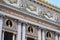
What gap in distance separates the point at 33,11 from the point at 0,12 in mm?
2733

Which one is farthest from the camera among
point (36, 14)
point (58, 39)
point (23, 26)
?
point (58, 39)

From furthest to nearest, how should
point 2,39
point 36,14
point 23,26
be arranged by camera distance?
point 36,14 < point 23,26 < point 2,39

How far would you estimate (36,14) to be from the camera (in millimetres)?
14578

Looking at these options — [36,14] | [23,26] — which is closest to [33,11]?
[36,14]

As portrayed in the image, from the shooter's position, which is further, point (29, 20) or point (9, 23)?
point (29, 20)

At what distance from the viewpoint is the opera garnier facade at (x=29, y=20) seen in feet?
42.3

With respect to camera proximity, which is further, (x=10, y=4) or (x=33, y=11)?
(x=33, y=11)

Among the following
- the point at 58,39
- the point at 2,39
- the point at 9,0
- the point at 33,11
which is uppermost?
the point at 9,0

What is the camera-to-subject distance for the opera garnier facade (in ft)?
42.3

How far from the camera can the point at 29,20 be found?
14.0 meters

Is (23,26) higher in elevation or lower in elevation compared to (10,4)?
lower

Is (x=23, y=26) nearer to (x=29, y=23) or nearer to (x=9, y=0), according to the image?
(x=29, y=23)

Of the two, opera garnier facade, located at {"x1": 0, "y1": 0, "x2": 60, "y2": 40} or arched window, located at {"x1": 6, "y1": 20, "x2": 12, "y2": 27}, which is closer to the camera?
→ opera garnier facade, located at {"x1": 0, "y1": 0, "x2": 60, "y2": 40}

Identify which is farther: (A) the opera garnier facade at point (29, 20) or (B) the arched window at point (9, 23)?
(B) the arched window at point (9, 23)
